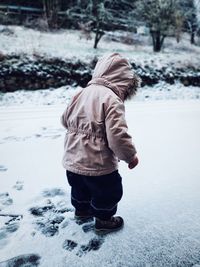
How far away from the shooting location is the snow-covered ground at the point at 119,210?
1777 millimetres

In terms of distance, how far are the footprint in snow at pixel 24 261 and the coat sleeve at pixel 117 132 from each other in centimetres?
86

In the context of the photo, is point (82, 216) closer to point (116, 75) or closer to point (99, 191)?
point (99, 191)

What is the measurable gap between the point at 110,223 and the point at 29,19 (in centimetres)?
1275

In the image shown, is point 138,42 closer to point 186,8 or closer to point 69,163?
point 186,8

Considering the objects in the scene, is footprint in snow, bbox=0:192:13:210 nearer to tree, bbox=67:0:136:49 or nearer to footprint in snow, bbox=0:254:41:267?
footprint in snow, bbox=0:254:41:267

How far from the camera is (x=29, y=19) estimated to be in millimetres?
12750

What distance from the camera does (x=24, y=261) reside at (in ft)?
5.66

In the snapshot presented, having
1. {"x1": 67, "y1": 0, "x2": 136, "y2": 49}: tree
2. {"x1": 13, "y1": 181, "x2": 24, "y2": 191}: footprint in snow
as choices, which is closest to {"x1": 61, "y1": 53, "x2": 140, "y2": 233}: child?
{"x1": 13, "y1": 181, "x2": 24, "y2": 191}: footprint in snow

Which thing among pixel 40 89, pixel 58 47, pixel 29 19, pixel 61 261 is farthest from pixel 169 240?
pixel 29 19

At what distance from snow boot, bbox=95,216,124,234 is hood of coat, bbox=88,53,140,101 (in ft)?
3.03

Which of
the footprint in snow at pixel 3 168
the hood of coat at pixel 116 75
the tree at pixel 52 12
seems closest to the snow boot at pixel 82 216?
the hood of coat at pixel 116 75

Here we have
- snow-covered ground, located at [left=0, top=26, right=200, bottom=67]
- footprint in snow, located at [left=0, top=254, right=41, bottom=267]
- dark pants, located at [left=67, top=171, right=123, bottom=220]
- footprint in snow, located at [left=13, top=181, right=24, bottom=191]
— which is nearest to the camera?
footprint in snow, located at [left=0, top=254, right=41, bottom=267]

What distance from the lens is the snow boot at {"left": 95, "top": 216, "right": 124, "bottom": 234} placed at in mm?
2016

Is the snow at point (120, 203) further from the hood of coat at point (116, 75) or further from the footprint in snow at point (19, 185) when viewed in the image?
the hood of coat at point (116, 75)
